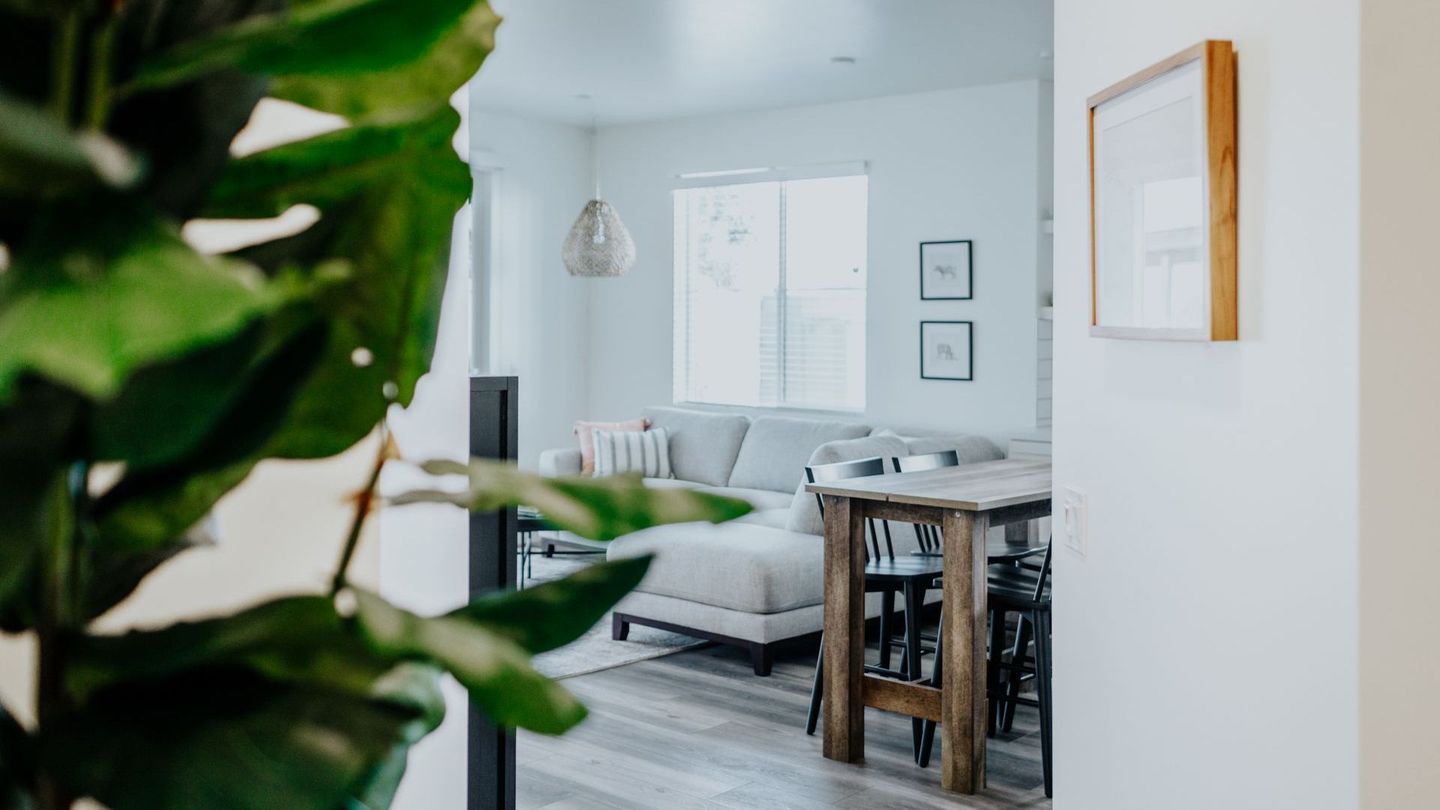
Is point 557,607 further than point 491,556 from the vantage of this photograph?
No

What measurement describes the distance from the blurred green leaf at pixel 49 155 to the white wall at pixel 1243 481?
1.38m

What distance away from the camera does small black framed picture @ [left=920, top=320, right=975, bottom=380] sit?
22.7 feet

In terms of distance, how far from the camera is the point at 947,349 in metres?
7.03

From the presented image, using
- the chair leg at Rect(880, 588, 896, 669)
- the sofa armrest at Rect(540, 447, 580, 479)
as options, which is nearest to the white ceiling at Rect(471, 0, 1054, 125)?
the sofa armrest at Rect(540, 447, 580, 479)

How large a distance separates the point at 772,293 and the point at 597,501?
7594 mm

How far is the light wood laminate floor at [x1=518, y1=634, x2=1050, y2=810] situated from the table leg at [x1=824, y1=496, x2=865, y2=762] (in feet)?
0.33

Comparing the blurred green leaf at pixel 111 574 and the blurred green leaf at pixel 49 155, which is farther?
the blurred green leaf at pixel 111 574

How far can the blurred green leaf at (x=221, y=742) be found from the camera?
34cm

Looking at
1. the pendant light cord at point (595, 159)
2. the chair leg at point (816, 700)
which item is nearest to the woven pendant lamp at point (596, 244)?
the pendant light cord at point (595, 159)

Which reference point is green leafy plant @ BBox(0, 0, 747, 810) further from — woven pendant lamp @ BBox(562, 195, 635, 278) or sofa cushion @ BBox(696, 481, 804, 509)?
woven pendant lamp @ BBox(562, 195, 635, 278)

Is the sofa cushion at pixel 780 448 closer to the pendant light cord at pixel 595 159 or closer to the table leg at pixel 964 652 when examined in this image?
the pendant light cord at pixel 595 159

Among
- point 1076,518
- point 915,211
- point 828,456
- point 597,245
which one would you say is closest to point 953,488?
point 828,456

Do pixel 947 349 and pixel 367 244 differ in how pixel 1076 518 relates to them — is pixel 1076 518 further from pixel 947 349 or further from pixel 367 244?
pixel 947 349

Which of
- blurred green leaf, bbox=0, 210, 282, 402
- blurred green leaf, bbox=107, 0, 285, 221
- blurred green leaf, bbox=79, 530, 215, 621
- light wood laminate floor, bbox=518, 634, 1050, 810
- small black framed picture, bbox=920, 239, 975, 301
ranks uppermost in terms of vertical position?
small black framed picture, bbox=920, 239, 975, 301
